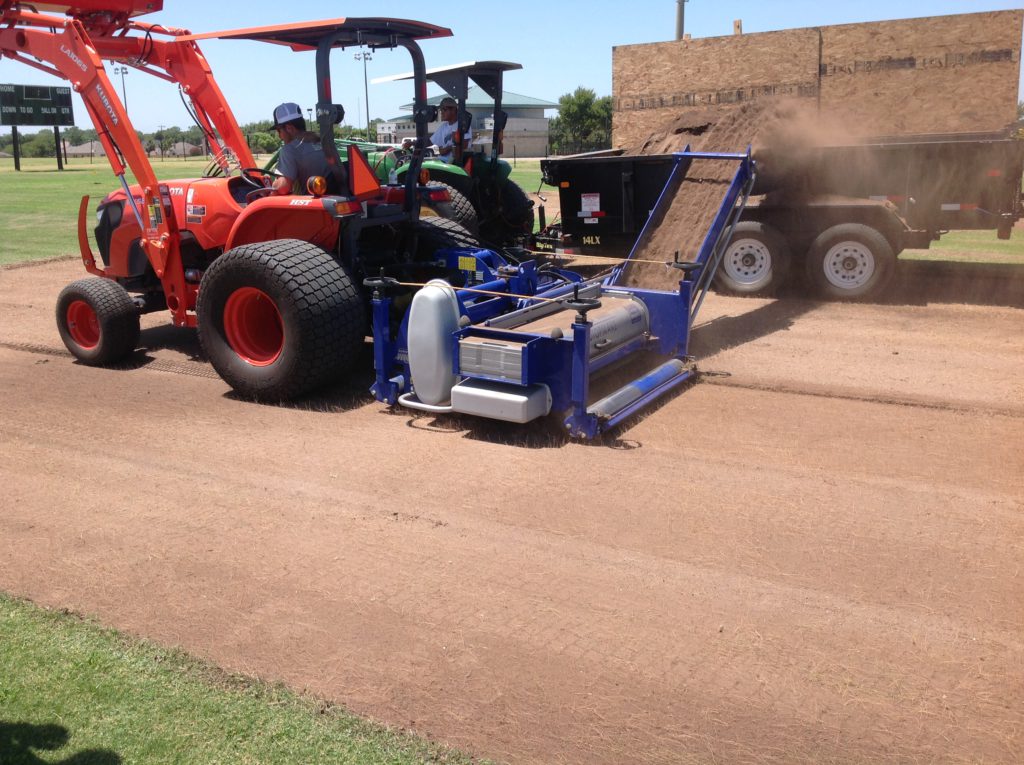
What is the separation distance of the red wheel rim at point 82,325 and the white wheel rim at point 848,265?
290 inches

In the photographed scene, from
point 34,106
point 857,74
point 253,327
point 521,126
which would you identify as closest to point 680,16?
point 857,74

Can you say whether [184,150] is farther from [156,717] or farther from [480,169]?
[156,717]

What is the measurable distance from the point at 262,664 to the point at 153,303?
5.63 m

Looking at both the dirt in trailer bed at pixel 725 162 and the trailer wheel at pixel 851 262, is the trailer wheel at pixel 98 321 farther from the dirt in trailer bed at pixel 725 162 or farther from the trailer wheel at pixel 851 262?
the trailer wheel at pixel 851 262

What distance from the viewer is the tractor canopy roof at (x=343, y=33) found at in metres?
6.24

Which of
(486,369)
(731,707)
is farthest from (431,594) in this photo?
(486,369)

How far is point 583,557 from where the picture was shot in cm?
422

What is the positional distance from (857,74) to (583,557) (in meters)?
12.8

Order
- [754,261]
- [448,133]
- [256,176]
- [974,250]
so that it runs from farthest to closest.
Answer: [974,250] < [448,133] < [754,261] < [256,176]

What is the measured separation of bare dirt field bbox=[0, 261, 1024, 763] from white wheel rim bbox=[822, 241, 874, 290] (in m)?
3.27

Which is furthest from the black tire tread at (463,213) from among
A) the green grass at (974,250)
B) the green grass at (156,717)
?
the green grass at (974,250)

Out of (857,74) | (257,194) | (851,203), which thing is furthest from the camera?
(857,74)

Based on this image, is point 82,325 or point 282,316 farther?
point 82,325

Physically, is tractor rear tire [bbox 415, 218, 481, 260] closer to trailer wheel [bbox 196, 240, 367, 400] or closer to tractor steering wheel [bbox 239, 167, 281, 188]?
trailer wheel [bbox 196, 240, 367, 400]
